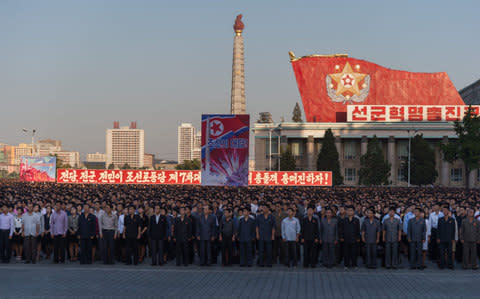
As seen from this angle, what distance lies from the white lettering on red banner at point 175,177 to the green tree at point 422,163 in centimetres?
2209

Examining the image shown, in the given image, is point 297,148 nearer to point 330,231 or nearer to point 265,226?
point 265,226

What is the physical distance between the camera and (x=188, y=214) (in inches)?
738

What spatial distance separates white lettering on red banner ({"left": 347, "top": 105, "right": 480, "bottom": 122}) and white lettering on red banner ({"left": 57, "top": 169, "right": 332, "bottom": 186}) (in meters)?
27.4

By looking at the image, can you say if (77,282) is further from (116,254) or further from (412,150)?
(412,150)

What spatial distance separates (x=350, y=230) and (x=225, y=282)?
479cm

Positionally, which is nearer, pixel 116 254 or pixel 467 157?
pixel 116 254

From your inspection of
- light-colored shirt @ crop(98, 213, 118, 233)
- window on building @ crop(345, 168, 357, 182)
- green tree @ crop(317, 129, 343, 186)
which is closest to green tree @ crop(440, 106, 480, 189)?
green tree @ crop(317, 129, 343, 186)

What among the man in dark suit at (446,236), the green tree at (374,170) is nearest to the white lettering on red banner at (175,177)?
the green tree at (374,170)

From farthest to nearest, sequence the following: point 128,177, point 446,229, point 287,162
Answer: point 287,162
point 128,177
point 446,229

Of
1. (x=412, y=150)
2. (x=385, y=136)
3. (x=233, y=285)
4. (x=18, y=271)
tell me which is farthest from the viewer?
(x=385, y=136)

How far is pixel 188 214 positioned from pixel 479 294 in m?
8.72

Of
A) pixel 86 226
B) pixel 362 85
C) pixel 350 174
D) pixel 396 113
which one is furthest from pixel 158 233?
pixel 350 174

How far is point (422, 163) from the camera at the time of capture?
71125 millimetres

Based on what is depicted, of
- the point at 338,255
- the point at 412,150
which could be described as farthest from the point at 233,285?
the point at 412,150
